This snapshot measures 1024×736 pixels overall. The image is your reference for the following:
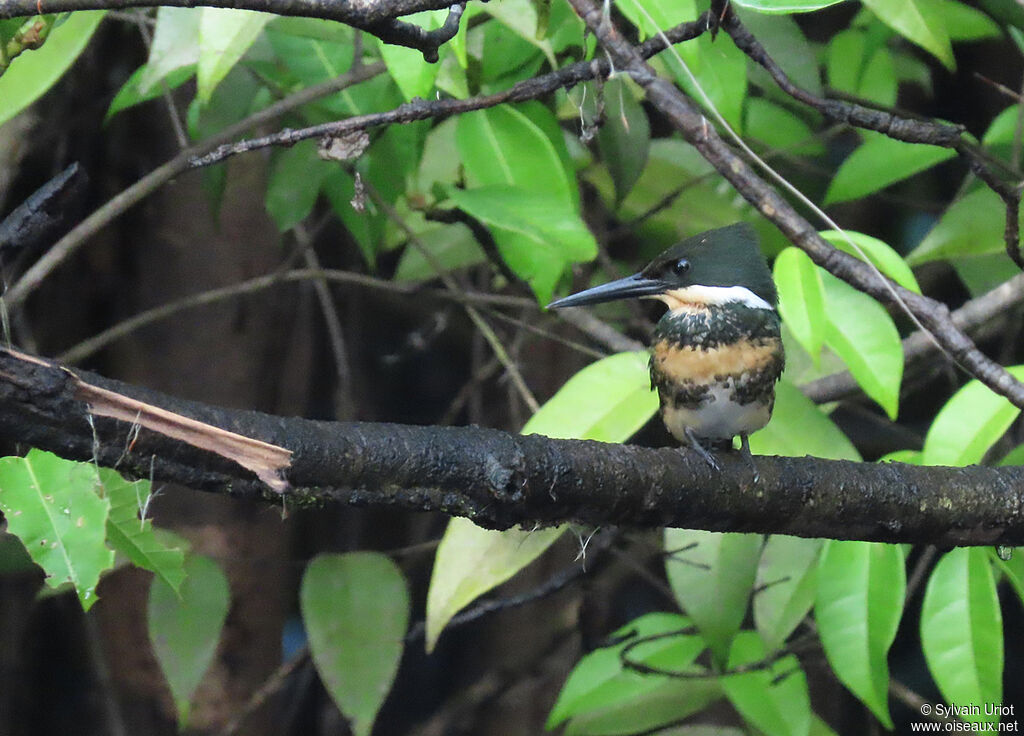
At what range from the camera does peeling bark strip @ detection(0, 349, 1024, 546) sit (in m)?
0.74

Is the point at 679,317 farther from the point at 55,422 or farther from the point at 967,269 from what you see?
the point at 55,422

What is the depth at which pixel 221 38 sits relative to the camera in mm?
1138

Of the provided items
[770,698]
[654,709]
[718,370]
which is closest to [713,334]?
[718,370]

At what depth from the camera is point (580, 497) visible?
93 centimetres

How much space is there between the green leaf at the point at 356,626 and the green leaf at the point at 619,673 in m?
0.26

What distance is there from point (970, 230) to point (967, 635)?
0.70 meters

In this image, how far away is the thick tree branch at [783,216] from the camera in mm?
1119

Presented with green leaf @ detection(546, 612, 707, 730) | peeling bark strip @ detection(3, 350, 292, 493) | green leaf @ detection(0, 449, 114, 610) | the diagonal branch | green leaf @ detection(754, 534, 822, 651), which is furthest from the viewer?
green leaf @ detection(546, 612, 707, 730)

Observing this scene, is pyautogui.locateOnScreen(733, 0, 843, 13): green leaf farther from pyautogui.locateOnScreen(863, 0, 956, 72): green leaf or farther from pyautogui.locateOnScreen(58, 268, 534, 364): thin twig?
pyautogui.locateOnScreen(58, 268, 534, 364): thin twig

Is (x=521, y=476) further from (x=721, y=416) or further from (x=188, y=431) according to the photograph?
(x=721, y=416)

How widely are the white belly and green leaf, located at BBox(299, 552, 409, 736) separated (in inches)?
21.9

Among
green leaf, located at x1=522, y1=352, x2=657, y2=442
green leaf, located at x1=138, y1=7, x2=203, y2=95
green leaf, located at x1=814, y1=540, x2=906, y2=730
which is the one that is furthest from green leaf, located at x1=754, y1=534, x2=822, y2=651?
green leaf, located at x1=138, y1=7, x2=203, y2=95

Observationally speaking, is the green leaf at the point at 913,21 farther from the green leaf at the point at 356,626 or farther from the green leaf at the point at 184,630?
the green leaf at the point at 184,630

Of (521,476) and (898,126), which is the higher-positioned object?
(898,126)
